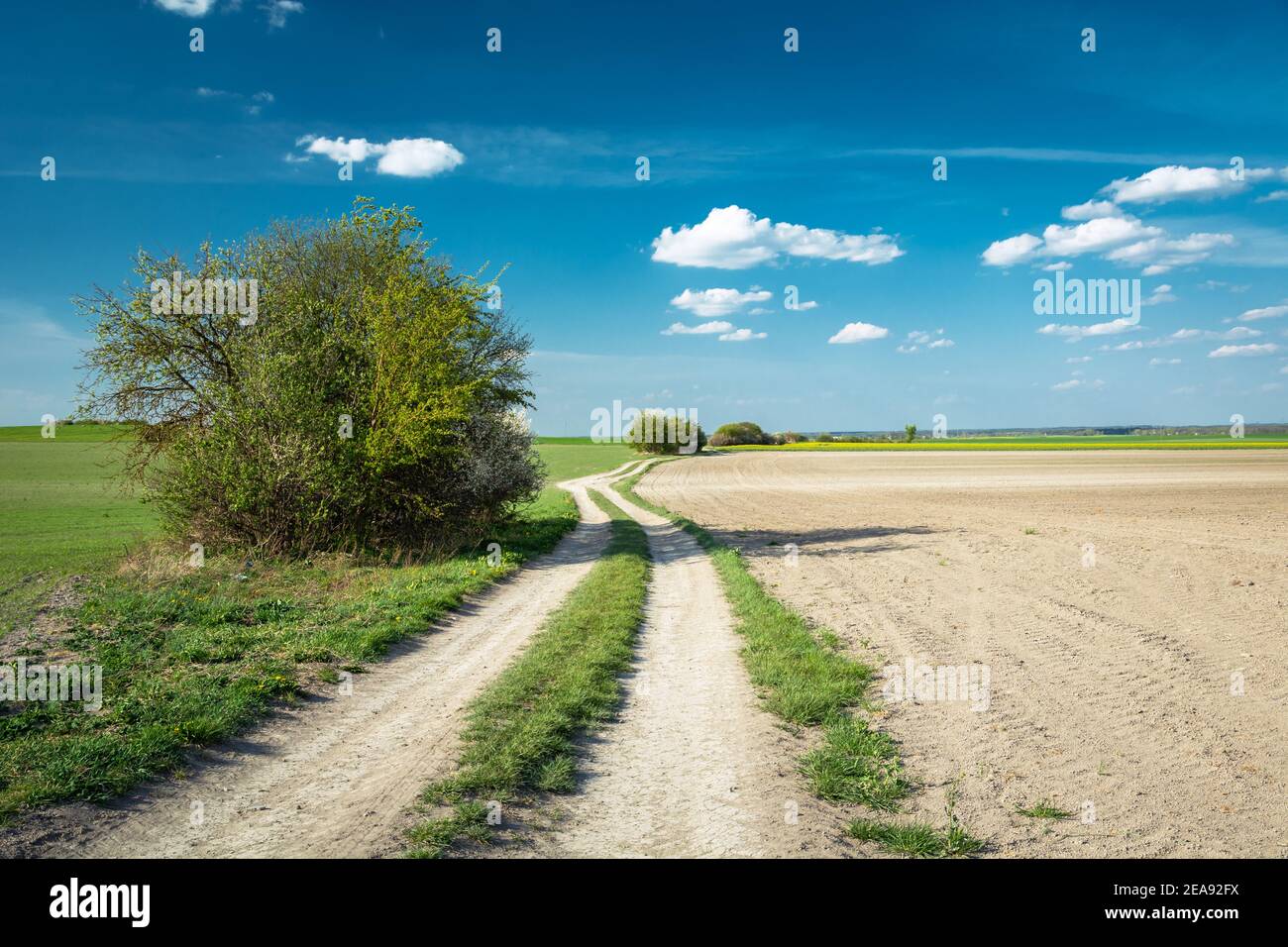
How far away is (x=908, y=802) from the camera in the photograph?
6102 millimetres

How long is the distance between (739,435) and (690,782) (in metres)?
164

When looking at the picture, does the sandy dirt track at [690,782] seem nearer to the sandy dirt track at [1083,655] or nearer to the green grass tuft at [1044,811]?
the sandy dirt track at [1083,655]

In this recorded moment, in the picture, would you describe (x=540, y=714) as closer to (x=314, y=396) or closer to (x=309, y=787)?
(x=309, y=787)

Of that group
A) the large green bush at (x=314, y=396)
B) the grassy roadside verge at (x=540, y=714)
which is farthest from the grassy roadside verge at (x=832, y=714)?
the large green bush at (x=314, y=396)

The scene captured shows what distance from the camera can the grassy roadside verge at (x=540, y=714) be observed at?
18.7ft

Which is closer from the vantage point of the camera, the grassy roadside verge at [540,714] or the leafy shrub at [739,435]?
the grassy roadside verge at [540,714]

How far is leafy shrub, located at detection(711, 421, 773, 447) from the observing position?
545 feet

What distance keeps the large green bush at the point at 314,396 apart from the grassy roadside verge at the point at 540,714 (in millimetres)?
7854

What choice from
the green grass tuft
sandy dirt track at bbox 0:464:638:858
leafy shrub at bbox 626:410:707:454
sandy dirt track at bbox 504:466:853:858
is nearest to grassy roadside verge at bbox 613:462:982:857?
sandy dirt track at bbox 504:466:853:858

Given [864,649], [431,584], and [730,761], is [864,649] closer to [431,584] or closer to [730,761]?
[730,761]

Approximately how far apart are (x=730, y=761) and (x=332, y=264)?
2006cm

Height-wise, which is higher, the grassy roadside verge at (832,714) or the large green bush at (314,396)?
the large green bush at (314,396)

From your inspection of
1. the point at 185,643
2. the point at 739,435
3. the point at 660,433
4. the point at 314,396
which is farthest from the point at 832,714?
the point at 739,435
